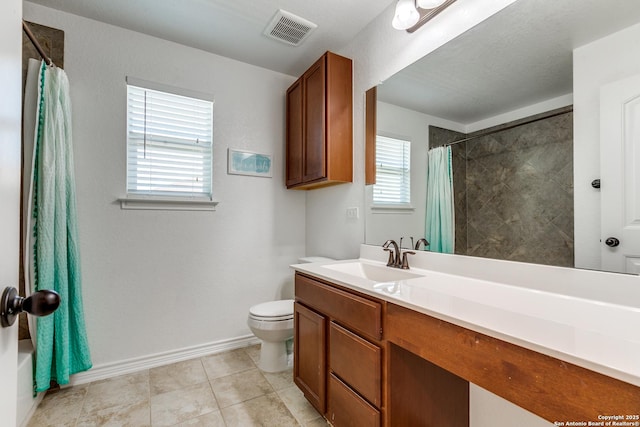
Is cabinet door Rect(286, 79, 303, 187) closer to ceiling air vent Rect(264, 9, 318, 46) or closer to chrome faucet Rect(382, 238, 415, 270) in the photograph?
ceiling air vent Rect(264, 9, 318, 46)

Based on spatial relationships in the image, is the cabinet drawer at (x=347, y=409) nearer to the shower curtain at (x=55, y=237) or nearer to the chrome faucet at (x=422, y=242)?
the chrome faucet at (x=422, y=242)

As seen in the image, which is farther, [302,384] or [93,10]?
[93,10]

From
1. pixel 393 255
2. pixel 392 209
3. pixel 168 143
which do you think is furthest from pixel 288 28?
pixel 393 255

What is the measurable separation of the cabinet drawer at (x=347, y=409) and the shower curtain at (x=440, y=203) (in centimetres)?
86

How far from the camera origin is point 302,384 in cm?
171

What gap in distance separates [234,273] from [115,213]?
102 centimetres

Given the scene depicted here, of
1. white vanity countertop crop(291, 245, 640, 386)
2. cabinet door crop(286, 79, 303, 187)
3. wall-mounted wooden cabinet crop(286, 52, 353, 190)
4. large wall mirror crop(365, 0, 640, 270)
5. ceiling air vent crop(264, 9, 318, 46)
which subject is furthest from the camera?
cabinet door crop(286, 79, 303, 187)

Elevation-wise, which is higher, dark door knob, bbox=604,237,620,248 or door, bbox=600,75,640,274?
door, bbox=600,75,640,274

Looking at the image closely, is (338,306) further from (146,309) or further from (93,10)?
(93,10)

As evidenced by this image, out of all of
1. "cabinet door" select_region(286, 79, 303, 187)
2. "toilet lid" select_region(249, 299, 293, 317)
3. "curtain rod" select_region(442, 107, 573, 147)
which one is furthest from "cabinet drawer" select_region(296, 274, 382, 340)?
"cabinet door" select_region(286, 79, 303, 187)

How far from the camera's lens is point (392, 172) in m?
1.91

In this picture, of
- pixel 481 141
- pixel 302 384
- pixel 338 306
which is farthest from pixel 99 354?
pixel 481 141

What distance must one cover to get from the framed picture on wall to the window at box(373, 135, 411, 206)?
114cm

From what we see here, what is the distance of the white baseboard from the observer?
6.53 ft
